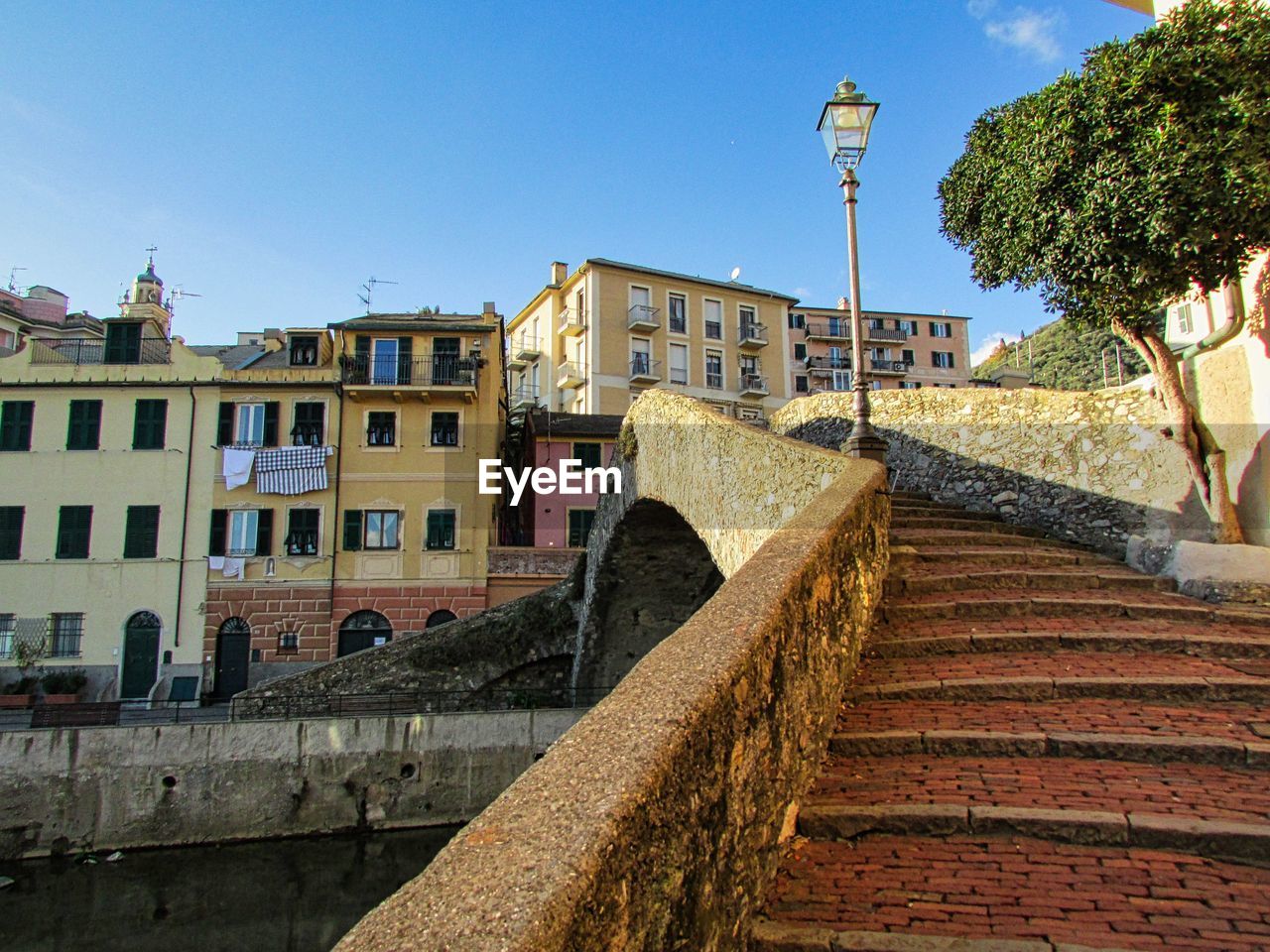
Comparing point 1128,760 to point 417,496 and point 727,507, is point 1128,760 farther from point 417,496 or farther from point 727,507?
point 417,496

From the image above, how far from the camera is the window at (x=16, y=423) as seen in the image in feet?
80.0

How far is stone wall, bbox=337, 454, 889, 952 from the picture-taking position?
1734 mm

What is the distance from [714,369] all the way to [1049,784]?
35994 millimetres

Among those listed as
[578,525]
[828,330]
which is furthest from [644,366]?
[828,330]

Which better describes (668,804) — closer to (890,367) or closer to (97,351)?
(97,351)

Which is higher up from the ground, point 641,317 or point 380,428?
point 641,317

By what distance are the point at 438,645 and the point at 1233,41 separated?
56.5ft

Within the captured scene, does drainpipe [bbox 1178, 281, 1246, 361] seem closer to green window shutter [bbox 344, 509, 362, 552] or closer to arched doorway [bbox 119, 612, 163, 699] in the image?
green window shutter [bbox 344, 509, 362, 552]

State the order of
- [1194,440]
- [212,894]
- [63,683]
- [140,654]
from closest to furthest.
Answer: [1194,440] < [212,894] < [63,683] < [140,654]

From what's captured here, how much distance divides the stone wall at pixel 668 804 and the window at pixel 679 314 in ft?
115

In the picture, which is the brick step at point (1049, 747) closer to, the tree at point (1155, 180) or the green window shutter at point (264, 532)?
the tree at point (1155, 180)

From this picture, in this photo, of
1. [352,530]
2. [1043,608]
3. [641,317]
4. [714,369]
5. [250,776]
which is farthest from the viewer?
[714,369]

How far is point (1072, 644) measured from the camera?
535 cm

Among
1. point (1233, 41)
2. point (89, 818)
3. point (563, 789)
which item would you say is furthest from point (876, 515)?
point (89, 818)
